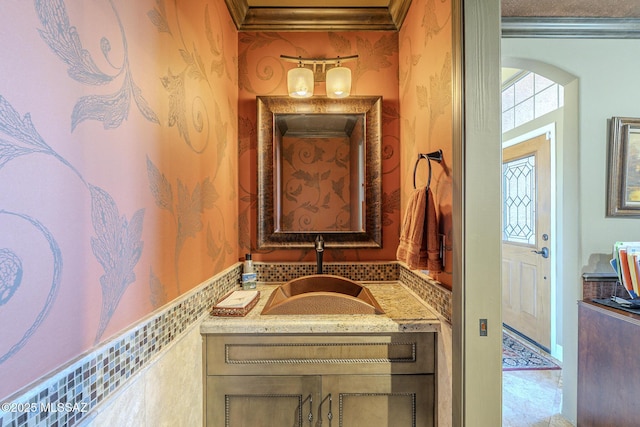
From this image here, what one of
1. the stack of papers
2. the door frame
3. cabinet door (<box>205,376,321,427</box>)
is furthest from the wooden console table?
cabinet door (<box>205,376,321,427</box>)

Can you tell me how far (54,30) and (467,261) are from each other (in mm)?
1184

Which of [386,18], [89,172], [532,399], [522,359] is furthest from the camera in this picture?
[522,359]

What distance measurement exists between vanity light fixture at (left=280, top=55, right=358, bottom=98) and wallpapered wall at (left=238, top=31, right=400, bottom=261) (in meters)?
0.07

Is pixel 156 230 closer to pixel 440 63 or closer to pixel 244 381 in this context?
pixel 244 381

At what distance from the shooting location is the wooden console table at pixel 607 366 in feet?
4.15

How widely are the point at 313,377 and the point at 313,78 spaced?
1.58m

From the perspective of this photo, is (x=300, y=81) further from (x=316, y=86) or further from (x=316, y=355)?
(x=316, y=355)

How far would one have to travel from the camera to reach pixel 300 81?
1.50m

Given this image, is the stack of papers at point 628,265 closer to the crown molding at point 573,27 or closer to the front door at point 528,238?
the front door at point 528,238

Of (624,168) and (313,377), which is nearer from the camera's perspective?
(313,377)

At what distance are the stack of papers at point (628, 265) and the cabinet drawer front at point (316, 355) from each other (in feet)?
4.02

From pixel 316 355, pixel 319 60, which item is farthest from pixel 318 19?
pixel 316 355

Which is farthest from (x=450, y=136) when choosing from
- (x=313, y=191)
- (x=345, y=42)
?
A: (x=345, y=42)

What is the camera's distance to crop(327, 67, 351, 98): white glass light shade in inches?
59.8
